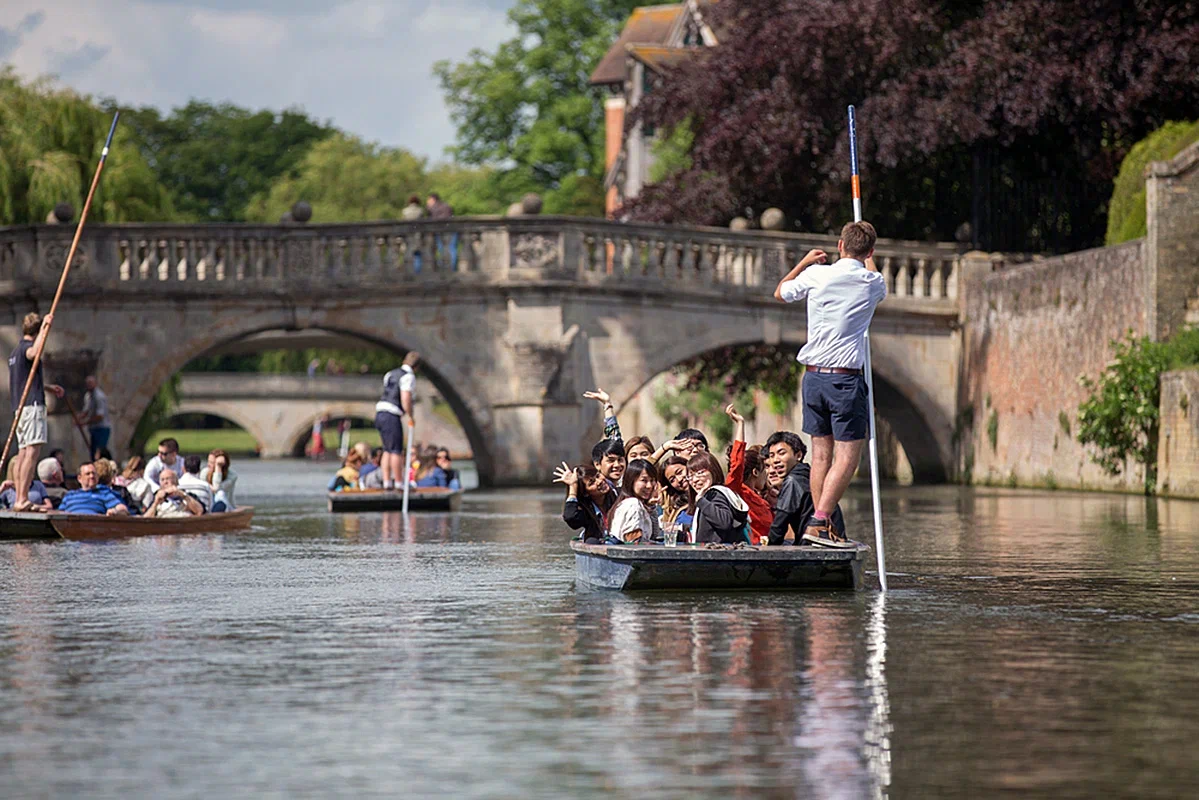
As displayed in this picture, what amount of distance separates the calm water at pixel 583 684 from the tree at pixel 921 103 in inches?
655

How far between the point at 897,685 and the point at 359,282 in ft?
70.3

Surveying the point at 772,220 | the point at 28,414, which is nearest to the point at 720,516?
the point at 28,414

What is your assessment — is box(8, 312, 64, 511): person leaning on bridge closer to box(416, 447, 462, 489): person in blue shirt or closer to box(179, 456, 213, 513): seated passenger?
box(179, 456, 213, 513): seated passenger

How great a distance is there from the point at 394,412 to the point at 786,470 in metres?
11.1

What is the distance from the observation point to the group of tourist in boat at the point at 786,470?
11164 mm

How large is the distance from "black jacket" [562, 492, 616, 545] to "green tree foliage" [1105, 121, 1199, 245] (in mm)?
16250

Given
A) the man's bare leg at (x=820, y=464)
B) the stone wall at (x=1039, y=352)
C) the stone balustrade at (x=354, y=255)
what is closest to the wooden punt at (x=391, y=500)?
the stone balustrade at (x=354, y=255)

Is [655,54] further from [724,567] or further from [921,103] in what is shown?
[724,567]

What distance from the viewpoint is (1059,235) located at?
105ft

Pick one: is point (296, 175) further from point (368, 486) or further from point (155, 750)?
point (155, 750)

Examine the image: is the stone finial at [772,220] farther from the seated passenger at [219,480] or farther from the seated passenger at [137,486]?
the seated passenger at [137,486]

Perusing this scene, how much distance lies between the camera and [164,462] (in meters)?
19.1

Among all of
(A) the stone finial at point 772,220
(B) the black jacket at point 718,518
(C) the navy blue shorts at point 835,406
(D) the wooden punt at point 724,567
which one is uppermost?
(A) the stone finial at point 772,220

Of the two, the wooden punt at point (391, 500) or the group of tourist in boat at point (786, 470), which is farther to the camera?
the wooden punt at point (391, 500)
